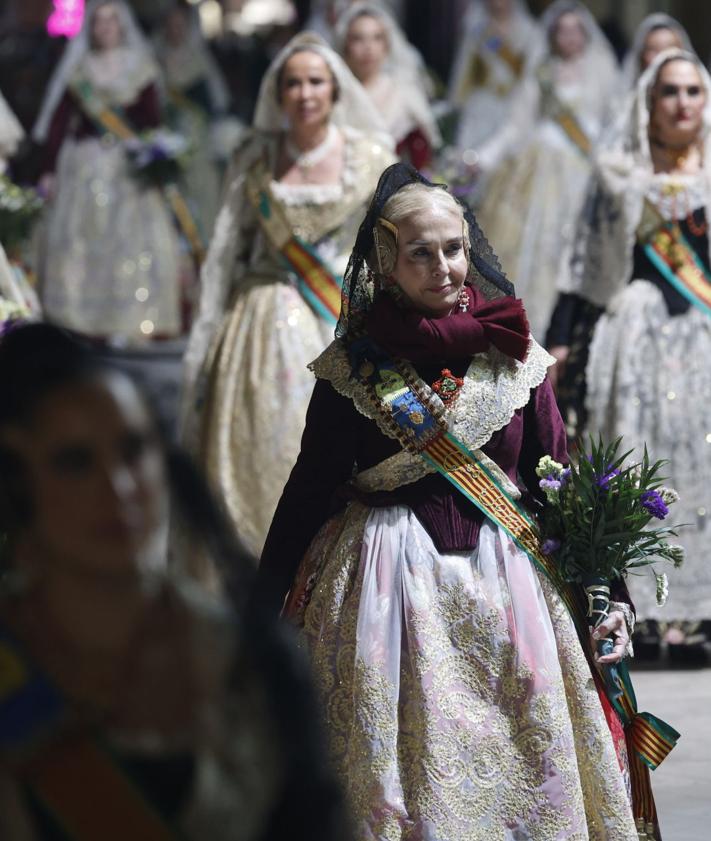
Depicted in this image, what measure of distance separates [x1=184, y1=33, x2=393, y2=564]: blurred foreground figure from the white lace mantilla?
10.0ft

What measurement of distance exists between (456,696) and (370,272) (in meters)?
0.93

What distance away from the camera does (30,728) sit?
1.90m

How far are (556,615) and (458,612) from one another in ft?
0.70

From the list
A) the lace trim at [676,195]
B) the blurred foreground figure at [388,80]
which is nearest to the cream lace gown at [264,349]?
the lace trim at [676,195]

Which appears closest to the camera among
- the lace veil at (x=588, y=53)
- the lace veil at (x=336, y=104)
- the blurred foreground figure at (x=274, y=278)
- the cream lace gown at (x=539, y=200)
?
the blurred foreground figure at (x=274, y=278)

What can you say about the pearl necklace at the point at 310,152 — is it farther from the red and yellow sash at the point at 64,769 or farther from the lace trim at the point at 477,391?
the red and yellow sash at the point at 64,769

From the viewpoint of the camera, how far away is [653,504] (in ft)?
13.4

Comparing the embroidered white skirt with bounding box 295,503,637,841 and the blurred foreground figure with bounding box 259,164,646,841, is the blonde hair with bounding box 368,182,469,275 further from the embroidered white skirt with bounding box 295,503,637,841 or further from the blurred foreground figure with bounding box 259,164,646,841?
the embroidered white skirt with bounding box 295,503,637,841

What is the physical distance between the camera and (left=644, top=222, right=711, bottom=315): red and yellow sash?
697cm

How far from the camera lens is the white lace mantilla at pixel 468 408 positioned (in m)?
3.96

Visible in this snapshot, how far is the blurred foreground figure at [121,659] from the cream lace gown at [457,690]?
5.95 ft

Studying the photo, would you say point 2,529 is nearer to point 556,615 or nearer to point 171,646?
point 171,646

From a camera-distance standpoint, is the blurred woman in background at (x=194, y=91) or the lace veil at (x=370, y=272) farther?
the blurred woman in background at (x=194, y=91)

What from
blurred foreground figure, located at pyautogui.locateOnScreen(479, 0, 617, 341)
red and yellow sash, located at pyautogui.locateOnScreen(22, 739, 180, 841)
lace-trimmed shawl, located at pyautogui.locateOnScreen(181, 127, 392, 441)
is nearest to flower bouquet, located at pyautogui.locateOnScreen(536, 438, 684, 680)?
red and yellow sash, located at pyautogui.locateOnScreen(22, 739, 180, 841)
